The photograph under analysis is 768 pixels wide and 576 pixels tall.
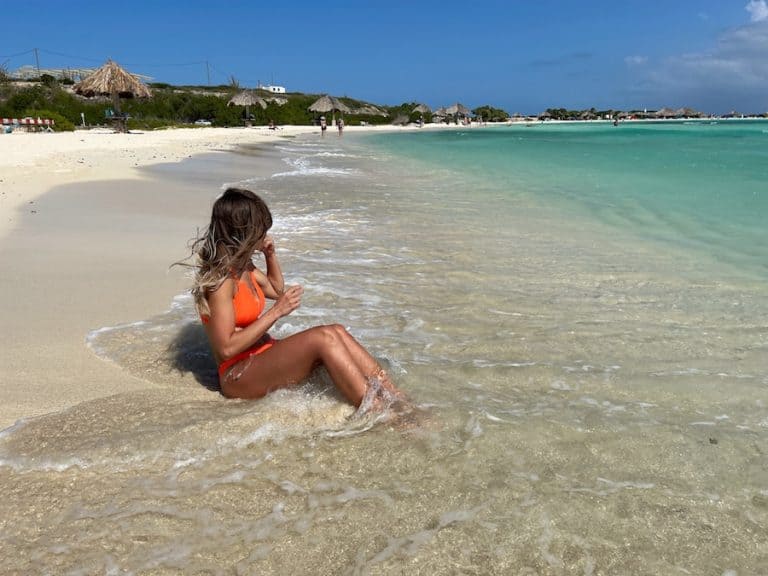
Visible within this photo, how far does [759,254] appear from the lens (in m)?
6.77

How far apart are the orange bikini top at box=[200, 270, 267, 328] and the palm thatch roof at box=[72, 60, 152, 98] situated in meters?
38.3

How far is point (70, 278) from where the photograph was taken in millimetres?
4941

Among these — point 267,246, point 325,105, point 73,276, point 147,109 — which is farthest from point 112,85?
point 267,246

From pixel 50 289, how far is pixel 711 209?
10.8 metres

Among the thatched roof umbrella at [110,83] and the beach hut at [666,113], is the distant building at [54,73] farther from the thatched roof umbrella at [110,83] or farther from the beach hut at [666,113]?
the beach hut at [666,113]

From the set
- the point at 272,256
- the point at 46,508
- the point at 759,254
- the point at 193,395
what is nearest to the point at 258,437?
the point at 193,395

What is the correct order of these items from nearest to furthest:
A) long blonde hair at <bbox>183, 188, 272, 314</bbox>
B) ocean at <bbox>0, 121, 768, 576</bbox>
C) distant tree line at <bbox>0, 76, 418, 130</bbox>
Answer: ocean at <bbox>0, 121, 768, 576</bbox>
long blonde hair at <bbox>183, 188, 272, 314</bbox>
distant tree line at <bbox>0, 76, 418, 130</bbox>

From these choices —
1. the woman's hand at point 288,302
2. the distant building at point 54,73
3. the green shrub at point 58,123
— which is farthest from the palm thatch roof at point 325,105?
the woman's hand at point 288,302

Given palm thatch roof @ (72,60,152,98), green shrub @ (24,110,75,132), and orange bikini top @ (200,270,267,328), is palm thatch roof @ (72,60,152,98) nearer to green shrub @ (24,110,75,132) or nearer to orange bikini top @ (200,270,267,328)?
green shrub @ (24,110,75,132)

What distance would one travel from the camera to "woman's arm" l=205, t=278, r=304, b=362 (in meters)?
2.85

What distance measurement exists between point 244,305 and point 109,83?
3866cm

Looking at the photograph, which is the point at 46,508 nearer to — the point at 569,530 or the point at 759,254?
the point at 569,530

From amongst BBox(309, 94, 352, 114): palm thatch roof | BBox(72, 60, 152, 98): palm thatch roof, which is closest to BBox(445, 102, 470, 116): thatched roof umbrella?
BBox(309, 94, 352, 114): palm thatch roof

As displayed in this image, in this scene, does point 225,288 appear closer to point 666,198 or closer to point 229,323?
point 229,323
